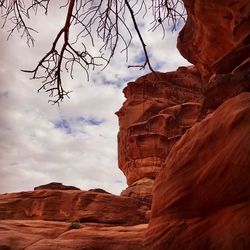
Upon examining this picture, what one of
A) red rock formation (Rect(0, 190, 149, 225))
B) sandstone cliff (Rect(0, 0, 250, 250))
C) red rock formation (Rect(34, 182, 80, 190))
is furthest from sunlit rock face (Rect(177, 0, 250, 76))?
red rock formation (Rect(34, 182, 80, 190))

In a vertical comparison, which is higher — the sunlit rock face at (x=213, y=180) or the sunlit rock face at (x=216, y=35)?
the sunlit rock face at (x=216, y=35)

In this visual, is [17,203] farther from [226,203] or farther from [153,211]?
[226,203]

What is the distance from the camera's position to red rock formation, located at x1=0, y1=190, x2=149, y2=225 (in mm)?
22375

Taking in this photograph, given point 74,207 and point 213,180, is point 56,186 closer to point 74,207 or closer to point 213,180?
point 74,207

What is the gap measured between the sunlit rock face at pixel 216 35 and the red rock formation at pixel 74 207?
10.5 m

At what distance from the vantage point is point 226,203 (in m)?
5.97

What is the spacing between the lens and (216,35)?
41.2ft

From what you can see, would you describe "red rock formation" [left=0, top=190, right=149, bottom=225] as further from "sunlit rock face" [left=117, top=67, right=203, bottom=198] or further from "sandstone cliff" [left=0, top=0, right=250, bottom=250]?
"sunlit rock face" [left=117, top=67, right=203, bottom=198]

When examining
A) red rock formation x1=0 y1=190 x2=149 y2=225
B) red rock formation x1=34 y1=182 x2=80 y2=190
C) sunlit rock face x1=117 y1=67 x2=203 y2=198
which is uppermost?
sunlit rock face x1=117 y1=67 x2=203 y2=198

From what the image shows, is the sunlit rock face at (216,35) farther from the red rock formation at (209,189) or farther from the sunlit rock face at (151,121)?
the sunlit rock face at (151,121)

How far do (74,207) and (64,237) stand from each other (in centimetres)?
1015

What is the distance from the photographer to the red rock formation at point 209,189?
18.7ft

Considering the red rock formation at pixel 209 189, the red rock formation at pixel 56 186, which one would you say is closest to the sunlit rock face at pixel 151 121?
the red rock formation at pixel 56 186

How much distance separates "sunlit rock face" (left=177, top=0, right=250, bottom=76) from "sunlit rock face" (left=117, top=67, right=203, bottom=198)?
22.0 meters
